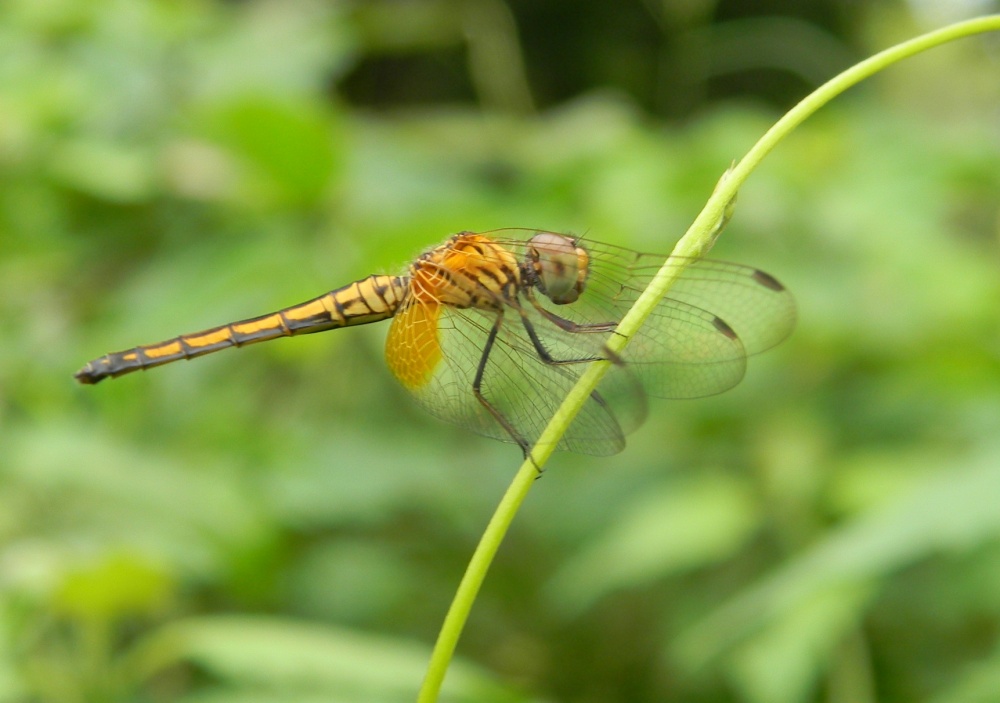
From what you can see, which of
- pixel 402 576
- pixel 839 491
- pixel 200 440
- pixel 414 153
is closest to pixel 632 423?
pixel 839 491

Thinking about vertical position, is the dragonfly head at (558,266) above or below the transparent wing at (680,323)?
above

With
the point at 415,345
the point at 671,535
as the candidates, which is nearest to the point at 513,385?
the point at 415,345

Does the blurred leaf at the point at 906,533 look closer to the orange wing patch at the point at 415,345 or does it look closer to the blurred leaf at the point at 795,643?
the blurred leaf at the point at 795,643

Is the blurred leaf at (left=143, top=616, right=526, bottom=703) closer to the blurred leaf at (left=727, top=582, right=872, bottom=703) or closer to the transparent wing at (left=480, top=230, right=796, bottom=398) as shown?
the blurred leaf at (left=727, top=582, right=872, bottom=703)

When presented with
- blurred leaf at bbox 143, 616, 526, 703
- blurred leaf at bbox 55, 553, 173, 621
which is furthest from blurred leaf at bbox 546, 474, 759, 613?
blurred leaf at bbox 55, 553, 173, 621

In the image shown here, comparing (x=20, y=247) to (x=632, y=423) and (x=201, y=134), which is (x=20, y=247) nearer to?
(x=201, y=134)

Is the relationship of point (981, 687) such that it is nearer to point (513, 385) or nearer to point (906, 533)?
point (906, 533)

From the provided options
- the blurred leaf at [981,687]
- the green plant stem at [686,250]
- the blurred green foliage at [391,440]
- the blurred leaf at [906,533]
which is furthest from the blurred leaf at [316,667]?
the green plant stem at [686,250]
